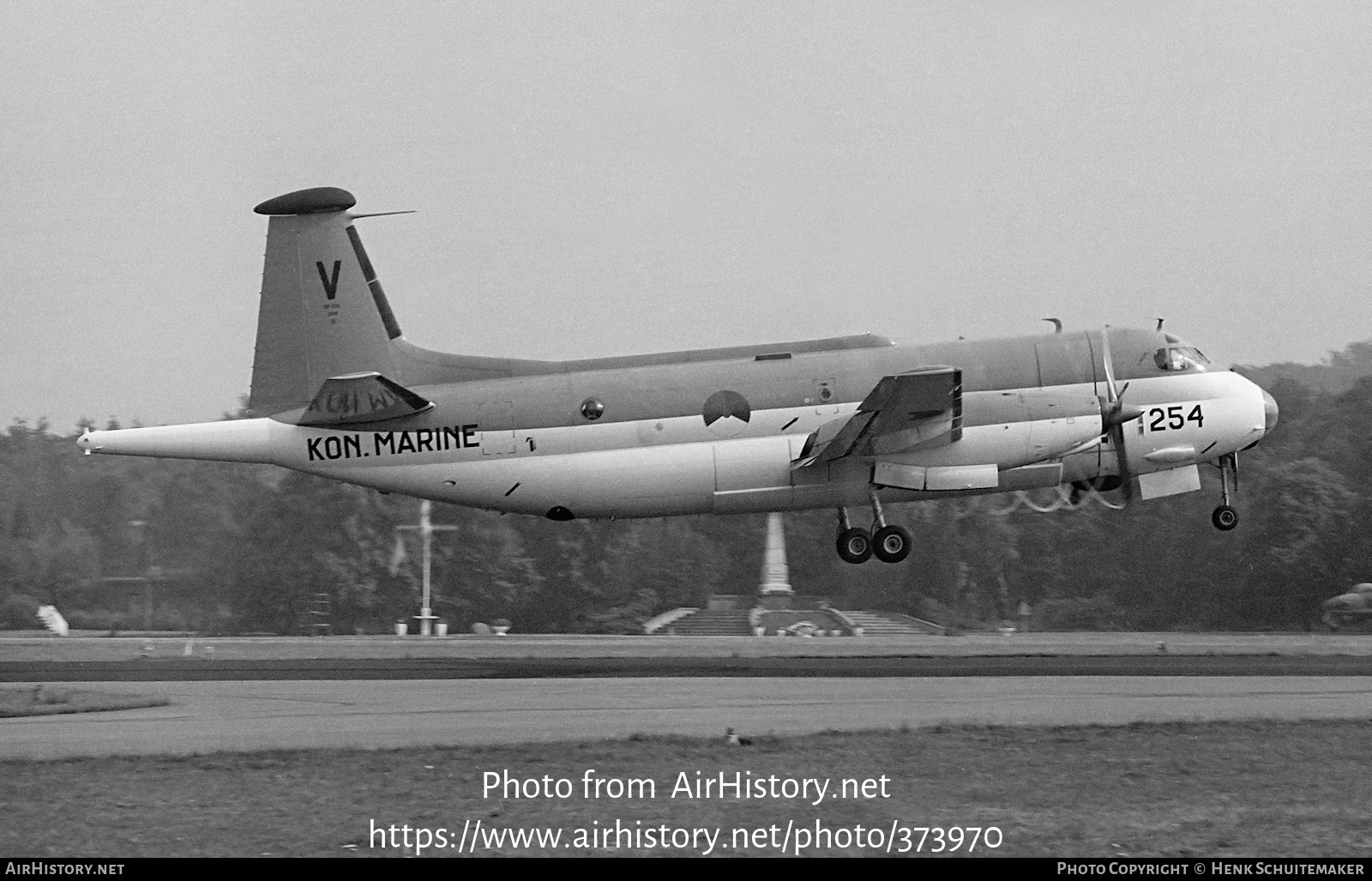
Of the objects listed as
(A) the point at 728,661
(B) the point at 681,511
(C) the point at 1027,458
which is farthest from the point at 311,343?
(C) the point at 1027,458

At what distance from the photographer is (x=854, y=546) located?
1363 inches

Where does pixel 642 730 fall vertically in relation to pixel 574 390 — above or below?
below

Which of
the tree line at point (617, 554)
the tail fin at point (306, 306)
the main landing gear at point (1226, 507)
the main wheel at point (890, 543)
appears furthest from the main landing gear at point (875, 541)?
the tree line at point (617, 554)

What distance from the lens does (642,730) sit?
24.1m

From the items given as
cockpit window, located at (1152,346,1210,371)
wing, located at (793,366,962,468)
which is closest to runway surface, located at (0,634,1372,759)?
wing, located at (793,366,962,468)

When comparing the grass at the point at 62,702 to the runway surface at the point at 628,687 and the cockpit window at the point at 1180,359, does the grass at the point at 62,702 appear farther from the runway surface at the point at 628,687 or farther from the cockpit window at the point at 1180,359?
the cockpit window at the point at 1180,359

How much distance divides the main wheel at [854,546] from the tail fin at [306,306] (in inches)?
424

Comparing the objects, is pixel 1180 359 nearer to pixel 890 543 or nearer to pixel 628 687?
pixel 890 543

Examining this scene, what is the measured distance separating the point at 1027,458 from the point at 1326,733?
35.2 ft

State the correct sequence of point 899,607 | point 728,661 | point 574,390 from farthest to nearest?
point 899,607 → point 728,661 → point 574,390

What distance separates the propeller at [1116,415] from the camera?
1341 inches

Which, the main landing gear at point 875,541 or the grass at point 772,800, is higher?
the main landing gear at point 875,541
